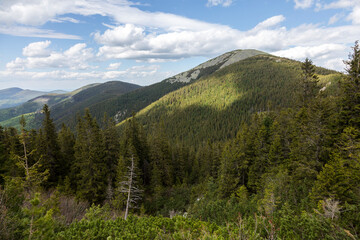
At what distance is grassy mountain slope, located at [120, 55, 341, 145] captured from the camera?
125 meters

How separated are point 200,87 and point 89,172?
573 ft

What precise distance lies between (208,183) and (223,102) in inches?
5324

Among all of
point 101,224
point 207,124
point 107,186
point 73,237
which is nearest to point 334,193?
point 101,224

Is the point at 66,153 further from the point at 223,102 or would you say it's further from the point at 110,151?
the point at 223,102

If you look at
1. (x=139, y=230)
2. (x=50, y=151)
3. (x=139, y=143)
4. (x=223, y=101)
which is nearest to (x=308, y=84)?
(x=139, y=230)

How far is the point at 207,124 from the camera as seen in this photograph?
130000 millimetres

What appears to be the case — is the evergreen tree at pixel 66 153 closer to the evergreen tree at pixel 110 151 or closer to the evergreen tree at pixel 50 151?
the evergreen tree at pixel 50 151

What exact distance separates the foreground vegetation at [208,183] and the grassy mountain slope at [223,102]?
8223 cm

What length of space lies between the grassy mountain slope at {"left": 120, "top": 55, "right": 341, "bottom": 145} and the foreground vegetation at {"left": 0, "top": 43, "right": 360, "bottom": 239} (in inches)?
3237

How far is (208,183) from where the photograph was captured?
29.4 metres

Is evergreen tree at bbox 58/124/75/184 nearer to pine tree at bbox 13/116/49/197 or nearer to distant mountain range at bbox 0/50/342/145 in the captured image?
pine tree at bbox 13/116/49/197

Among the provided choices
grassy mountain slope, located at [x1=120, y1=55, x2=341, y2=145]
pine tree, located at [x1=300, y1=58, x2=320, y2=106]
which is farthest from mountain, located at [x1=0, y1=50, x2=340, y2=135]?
pine tree, located at [x1=300, y1=58, x2=320, y2=106]

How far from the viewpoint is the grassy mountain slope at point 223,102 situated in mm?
125250

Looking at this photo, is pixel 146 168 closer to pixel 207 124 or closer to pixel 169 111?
pixel 207 124
